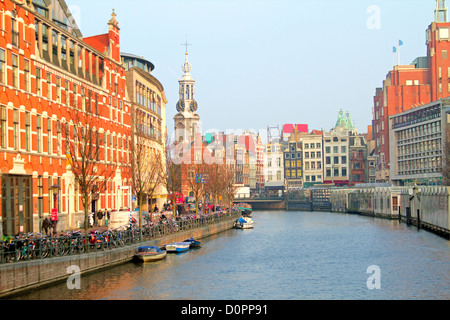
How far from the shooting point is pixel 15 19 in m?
49.8

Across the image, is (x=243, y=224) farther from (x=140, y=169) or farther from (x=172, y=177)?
(x=140, y=169)

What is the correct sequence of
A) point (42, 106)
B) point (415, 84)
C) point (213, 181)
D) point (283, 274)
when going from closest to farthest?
point (283, 274) < point (42, 106) < point (213, 181) < point (415, 84)

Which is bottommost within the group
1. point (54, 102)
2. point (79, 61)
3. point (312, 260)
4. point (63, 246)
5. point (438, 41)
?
point (312, 260)

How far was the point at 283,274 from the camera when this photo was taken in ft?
157

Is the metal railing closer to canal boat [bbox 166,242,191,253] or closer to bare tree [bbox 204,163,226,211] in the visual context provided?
canal boat [bbox 166,242,191,253]

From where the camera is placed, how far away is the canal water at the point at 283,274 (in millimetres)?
38812

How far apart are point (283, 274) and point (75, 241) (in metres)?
16.0

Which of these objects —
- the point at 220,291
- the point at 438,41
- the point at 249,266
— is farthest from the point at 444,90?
the point at 220,291

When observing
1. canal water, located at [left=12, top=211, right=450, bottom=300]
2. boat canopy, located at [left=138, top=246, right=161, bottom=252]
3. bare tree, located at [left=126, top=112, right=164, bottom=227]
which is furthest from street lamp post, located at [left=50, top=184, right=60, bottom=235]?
canal water, located at [left=12, top=211, right=450, bottom=300]

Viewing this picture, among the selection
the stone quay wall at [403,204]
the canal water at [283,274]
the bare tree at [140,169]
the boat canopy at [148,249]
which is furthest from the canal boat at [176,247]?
the stone quay wall at [403,204]

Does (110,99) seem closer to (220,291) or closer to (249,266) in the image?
(249,266)

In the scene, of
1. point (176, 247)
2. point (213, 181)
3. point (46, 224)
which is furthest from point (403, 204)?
point (46, 224)

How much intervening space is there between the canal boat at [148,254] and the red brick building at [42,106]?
8964 mm

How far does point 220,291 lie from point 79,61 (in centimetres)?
3511
